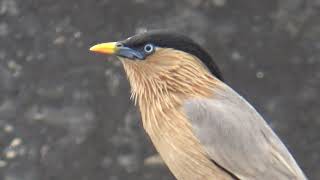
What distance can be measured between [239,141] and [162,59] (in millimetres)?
609

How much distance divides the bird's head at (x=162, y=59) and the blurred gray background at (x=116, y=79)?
222 centimetres

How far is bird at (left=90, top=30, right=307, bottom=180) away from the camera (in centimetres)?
477

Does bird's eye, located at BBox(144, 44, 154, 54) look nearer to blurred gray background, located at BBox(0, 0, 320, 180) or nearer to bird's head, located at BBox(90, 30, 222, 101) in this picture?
bird's head, located at BBox(90, 30, 222, 101)

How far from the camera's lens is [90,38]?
755 centimetres

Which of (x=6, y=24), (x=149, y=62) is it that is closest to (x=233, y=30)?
(x=6, y=24)

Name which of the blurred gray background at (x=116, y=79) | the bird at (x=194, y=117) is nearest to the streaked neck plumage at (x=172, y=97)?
the bird at (x=194, y=117)

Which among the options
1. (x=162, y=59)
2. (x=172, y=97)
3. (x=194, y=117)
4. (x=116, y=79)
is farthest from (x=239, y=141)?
(x=116, y=79)

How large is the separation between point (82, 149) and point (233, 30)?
4.94 ft

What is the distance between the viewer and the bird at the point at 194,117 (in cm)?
477

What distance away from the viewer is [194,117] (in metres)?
4.84

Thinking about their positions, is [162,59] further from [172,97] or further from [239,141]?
[239,141]

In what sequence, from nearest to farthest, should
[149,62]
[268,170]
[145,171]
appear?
[268,170] < [149,62] < [145,171]

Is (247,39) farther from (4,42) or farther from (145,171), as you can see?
(4,42)

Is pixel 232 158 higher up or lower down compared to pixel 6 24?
lower down
